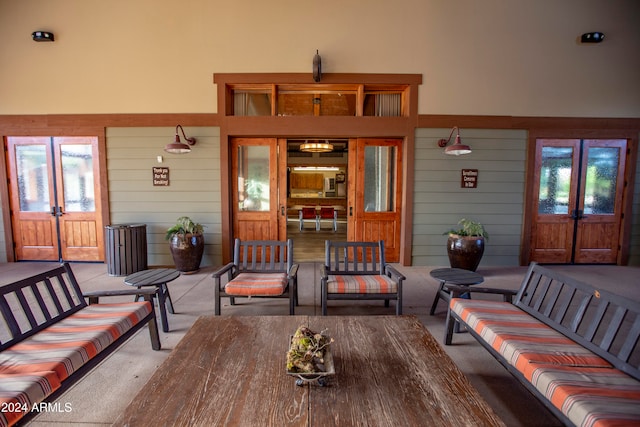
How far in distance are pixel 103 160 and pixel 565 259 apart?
28.3ft

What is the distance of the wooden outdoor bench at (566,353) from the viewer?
1404mm

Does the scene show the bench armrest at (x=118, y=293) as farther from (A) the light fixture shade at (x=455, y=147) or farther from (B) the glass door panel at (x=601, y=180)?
(B) the glass door panel at (x=601, y=180)

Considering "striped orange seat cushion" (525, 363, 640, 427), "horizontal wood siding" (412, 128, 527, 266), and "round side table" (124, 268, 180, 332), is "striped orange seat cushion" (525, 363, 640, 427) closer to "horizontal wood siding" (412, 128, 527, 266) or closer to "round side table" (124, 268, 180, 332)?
"round side table" (124, 268, 180, 332)

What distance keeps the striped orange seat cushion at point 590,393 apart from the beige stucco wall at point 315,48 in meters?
4.52

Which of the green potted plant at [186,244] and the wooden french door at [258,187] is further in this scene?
the wooden french door at [258,187]

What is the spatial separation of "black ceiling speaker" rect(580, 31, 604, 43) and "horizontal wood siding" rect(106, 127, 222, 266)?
21.6ft

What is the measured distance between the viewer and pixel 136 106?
5.17 meters

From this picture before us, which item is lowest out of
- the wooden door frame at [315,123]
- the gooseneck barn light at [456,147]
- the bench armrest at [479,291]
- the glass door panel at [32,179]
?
the bench armrest at [479,291]

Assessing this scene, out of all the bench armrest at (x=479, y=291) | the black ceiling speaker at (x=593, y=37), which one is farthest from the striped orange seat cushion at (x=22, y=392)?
the black ceiling speaker at (x=593, y=37)

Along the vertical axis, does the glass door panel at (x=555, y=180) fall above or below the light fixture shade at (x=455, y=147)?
below

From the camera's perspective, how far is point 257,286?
307 centimetres

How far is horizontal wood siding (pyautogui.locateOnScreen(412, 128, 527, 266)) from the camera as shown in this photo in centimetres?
529

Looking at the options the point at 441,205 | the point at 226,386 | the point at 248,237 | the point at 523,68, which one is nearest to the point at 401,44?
the point at 523,68

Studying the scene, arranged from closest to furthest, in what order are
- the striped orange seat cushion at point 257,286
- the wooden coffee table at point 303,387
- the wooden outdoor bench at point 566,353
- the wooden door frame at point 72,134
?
the wooden coffee table at point 303,387 → the wooden outdoor bench at point 566,353 → the striped orange seat cushion at point 257,286 → the wooden door frame at point 72,134
